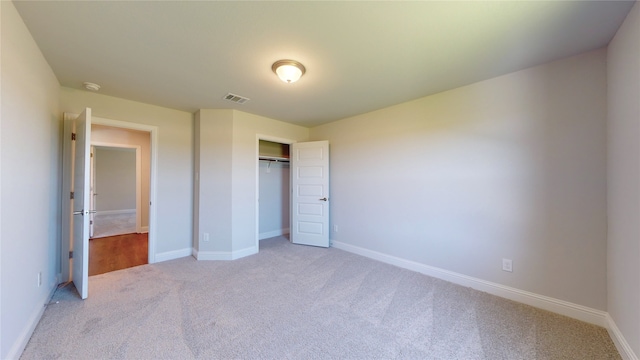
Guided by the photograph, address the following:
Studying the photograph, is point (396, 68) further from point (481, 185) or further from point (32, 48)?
point (32, 48)

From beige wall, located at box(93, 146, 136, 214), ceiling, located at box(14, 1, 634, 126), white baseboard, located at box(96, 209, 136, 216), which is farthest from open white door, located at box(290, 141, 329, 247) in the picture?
white baseboard, located at box(96, 209, 136, 216)

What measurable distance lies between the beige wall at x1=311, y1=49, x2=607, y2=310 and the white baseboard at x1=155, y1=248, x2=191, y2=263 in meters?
3.02

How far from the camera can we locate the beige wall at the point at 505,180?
2.04 meters

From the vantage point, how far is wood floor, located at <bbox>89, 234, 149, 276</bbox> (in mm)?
3328

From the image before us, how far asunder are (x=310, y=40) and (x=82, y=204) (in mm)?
2821

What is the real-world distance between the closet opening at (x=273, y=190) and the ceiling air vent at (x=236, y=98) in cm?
152

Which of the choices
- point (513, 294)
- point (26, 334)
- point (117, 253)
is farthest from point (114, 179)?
point (513, 294)

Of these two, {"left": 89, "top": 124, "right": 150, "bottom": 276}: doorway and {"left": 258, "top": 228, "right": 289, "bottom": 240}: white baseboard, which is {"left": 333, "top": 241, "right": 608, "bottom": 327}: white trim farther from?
{"left": 89, "top": 124, "right": 150, "bottom": 276}: doorway

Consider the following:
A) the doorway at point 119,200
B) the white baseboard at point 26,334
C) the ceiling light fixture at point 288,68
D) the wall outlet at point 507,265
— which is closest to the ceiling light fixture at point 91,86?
the doorway at point 119,200

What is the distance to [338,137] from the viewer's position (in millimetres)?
4250

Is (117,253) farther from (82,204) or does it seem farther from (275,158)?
(275,158)

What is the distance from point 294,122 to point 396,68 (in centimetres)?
244

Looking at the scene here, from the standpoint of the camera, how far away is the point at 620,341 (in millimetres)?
1687

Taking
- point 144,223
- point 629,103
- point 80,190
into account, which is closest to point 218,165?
point 80,190
